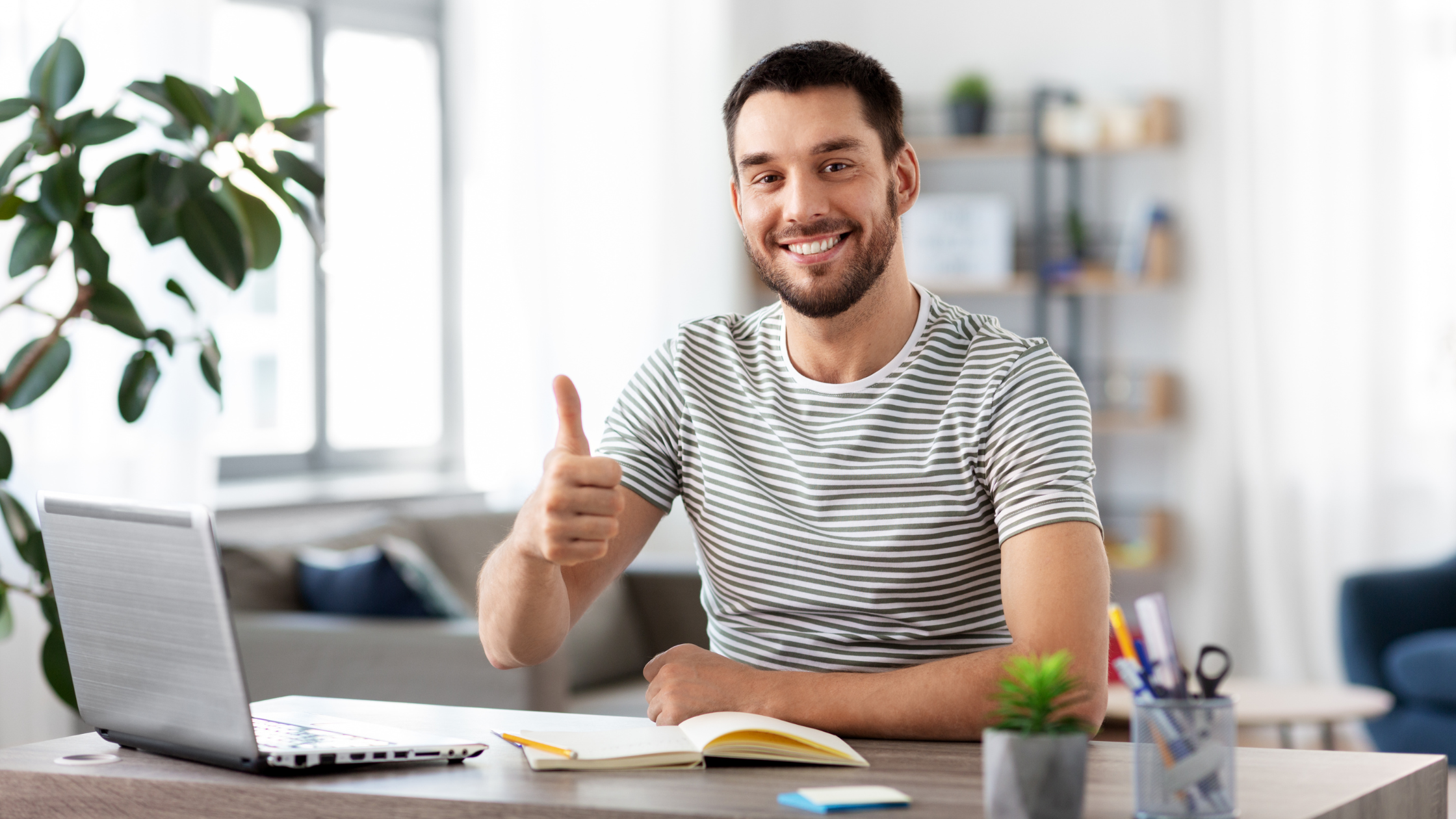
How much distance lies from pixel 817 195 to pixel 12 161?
46.8 inches

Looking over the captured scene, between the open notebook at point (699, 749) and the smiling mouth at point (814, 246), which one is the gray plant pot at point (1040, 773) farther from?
the smiling mouth at point (814, 246)

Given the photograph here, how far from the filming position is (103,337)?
10.4 ft

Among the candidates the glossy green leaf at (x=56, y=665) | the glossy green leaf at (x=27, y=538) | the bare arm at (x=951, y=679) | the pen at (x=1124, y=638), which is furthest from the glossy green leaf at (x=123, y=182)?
the pen at (x=1124, y=638)

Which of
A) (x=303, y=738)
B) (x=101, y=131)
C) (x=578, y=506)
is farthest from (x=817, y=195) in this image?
(x=101, y=131)

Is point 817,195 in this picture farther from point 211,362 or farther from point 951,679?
point 211,362

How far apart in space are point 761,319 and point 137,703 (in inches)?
32.3

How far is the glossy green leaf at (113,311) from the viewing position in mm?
2320

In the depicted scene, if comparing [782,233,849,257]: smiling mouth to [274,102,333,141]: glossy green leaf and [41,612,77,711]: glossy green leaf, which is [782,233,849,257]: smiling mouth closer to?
[274,102,333,141]: glossy green leaf

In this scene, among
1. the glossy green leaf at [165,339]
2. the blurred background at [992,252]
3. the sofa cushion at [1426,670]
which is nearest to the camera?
the glossy green leaf at [165,339]

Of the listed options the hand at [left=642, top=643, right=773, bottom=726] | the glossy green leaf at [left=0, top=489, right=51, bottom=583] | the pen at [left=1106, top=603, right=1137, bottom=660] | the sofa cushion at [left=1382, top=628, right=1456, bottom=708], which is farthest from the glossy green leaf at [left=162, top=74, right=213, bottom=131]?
the sofa cushion at [left=1382, top=628, right=1456, bottom=708]

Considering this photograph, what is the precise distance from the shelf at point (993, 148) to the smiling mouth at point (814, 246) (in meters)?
3.46

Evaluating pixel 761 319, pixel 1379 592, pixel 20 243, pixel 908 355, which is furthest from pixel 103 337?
pixel 1379 592

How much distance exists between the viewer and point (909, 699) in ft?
4.70

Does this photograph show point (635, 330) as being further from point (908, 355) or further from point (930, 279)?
point (908, 355)
